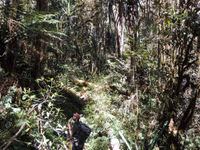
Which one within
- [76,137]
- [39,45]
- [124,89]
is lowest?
[124,89]

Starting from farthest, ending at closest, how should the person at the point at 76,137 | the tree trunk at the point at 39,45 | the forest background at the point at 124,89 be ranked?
the tree trunk at the point at 39,45, the forest background at the point at 124,89, the person at the point at 76,137

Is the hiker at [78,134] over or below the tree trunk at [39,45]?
below

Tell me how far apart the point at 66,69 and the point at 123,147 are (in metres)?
4.52

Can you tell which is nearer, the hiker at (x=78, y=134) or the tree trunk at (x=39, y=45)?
the hiker at (x=78, y=134)

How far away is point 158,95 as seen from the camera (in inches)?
123

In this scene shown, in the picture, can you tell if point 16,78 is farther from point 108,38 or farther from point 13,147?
point 108,38

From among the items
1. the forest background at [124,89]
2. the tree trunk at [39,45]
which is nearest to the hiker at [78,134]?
the forest background at [124,89]

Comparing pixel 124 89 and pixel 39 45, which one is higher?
pixel 39 45

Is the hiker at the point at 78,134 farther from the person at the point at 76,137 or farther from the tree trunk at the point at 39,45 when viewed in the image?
the tree trunk at the point at 39,45

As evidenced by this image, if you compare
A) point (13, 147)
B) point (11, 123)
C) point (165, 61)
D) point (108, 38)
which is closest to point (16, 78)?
point (11, 123)

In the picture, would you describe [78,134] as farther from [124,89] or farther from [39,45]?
[124,89]


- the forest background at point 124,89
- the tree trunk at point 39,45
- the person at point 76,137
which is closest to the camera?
the person at point 76,137

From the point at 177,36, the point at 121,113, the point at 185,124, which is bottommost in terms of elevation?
the point at 121,113

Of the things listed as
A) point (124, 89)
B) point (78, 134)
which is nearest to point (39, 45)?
point (124, 89)
